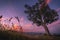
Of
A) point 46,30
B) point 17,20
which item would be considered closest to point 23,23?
point 17,20

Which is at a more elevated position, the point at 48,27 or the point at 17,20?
the point at 17,20

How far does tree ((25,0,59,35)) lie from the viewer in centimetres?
240

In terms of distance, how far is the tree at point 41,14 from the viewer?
2.40 m

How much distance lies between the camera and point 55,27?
8.25 ft

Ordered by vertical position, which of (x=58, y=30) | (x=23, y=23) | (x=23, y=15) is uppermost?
(x=23, y=15)

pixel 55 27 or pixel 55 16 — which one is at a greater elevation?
pixel 55 16

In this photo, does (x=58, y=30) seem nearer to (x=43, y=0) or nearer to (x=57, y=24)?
(x=57, y=24)

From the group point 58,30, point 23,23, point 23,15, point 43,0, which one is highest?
point 43,0

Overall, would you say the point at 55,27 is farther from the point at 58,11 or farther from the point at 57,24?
the point at 58,11

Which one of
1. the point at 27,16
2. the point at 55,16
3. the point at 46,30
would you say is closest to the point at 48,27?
the point at 46,30

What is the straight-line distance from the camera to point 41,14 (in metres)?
2.41

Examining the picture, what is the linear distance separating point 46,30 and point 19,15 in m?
0.58

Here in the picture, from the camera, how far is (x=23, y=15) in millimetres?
2504

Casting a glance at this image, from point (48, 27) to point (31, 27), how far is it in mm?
320
